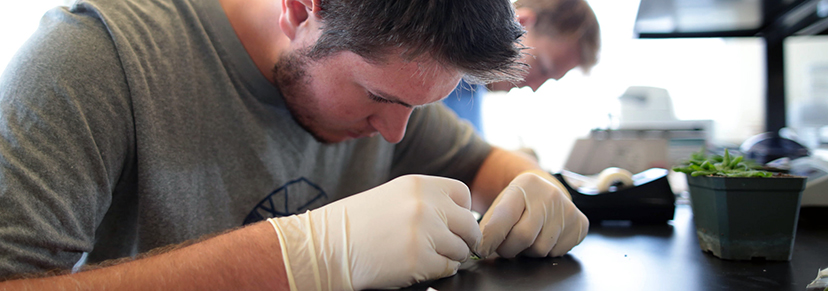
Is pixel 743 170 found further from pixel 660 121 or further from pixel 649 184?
pixel 660 121

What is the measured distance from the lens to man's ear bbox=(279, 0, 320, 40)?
32.1 inches

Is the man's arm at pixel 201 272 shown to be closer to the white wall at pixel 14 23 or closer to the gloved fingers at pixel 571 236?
the gloved fingers at pixel 571 236

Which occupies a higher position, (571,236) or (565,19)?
(565,19)

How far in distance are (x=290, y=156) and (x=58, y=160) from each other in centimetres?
50

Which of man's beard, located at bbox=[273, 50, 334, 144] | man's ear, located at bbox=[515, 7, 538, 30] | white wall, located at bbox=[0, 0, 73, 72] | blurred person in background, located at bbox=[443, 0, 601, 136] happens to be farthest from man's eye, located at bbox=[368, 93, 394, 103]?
white wall, located at bbox=[0, 0, 73, 72]

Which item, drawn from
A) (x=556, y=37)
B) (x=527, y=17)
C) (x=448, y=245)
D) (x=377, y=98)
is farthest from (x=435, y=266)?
(x=556, y=37)

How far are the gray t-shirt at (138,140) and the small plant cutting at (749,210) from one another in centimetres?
83

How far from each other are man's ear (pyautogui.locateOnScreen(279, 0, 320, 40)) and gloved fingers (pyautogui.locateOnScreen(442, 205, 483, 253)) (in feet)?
1.37

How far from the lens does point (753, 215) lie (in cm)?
60

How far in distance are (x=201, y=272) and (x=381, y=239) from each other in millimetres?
231

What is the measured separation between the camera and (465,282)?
0.55 m

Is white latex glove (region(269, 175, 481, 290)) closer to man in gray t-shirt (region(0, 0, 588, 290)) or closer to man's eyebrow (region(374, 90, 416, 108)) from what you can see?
man in gray t-shirt (region(0, 0, 588, 290))

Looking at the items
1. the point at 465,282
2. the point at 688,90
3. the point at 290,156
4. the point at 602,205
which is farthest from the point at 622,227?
the point at 688,90

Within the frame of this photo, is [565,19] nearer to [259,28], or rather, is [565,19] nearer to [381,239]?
[259,28]
